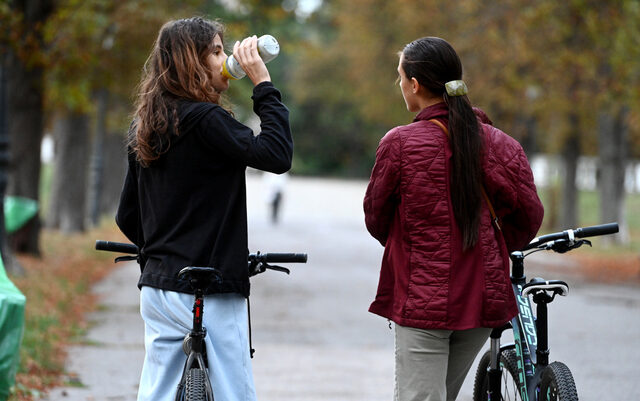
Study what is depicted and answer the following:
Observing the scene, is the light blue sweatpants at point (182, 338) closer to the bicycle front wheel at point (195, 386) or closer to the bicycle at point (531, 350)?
the bicycle front wheel at point (195, 386)

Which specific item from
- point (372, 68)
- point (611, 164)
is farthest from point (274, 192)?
point (372, 68)

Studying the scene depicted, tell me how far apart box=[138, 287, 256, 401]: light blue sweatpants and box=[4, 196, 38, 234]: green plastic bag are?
36.9ft

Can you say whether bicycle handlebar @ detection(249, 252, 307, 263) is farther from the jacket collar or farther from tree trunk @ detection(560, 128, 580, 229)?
tree trunk @ detection(560, 128, 580, 229)

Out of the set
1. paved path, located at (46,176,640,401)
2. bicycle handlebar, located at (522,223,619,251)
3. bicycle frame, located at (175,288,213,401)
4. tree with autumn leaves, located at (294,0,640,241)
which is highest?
tree with autumn leaves, located at (294,0,640,241)

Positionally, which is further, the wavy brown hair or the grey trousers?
the grey trousers

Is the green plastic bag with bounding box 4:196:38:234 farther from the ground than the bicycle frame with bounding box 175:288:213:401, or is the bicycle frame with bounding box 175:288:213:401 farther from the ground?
the green plastic bag with bounding box 4:196:38:234

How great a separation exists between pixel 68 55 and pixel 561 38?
10.5 metres

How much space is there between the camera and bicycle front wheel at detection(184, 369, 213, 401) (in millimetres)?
3459

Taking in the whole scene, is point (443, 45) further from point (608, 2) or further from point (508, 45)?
point (508, 45)

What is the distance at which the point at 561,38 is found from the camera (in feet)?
67.4

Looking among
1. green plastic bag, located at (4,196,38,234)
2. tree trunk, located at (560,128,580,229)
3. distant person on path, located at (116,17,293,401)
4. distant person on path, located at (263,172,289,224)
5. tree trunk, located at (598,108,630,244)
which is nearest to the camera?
distant person on path, located at (116,17,293,401)

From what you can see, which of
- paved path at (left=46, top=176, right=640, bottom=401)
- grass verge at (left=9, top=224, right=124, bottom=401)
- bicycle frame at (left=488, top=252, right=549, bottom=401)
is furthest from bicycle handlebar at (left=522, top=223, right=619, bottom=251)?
grass verge at (left=9, top=224, right=124, bottom=401)

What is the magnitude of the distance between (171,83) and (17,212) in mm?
11444

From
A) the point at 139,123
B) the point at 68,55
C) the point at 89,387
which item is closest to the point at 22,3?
the point at 68,55
